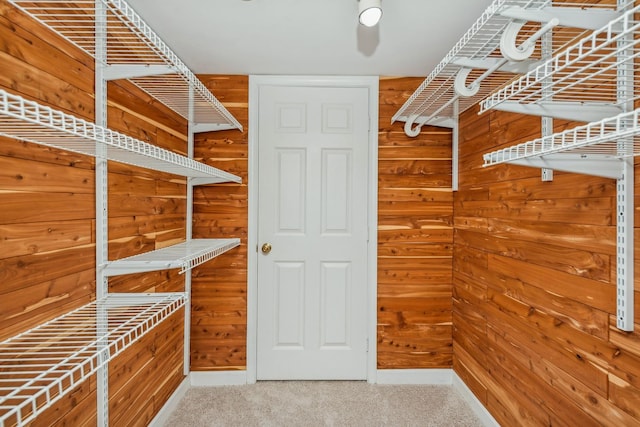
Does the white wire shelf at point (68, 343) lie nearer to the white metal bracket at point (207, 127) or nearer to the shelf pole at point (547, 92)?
the white metal bracket at point (207, 127)

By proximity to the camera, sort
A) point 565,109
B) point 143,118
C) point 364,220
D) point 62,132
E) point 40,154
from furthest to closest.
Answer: point 364,220 < point 143,118 < point 40,154 < point 565,109 < point 62,132

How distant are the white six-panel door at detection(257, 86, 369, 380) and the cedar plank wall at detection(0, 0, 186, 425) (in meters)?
0.68

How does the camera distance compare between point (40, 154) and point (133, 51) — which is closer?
point (40, 154)

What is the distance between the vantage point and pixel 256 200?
233 cm

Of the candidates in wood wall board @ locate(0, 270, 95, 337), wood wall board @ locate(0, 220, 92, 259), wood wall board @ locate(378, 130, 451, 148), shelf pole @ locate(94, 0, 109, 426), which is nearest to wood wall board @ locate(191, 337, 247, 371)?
shelf pole @ locate(94, 0, 109, 426)

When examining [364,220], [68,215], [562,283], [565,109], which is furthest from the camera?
[364,220]

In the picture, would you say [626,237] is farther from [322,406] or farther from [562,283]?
[322,406]

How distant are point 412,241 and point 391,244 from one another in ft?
0.49

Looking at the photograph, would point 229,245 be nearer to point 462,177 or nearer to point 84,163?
point 84,163

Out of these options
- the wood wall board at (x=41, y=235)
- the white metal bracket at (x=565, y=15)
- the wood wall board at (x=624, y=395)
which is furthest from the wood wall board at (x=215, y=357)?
the white metal bracket at (x=565, y=15)

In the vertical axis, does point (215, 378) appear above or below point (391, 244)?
below

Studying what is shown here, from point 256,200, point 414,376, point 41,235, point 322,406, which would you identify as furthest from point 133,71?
point 414,376

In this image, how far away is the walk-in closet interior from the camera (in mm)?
1008

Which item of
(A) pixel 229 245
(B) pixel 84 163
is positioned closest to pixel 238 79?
(A) pixel 229 245
